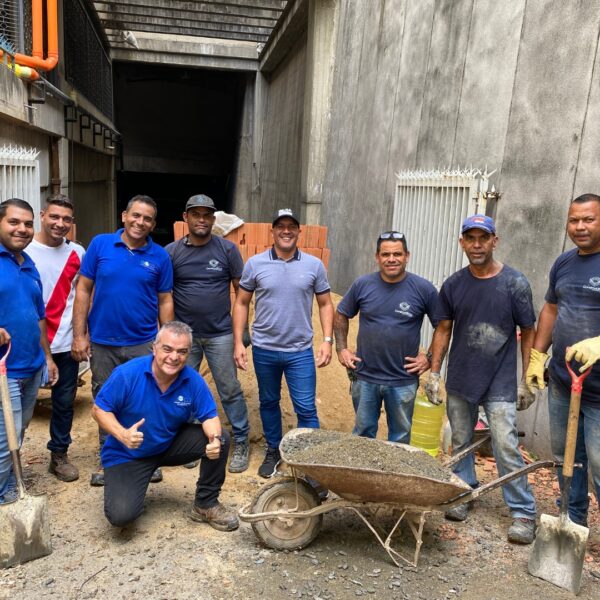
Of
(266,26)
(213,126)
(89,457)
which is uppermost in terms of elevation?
(266,26)

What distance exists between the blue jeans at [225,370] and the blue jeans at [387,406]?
1023mm

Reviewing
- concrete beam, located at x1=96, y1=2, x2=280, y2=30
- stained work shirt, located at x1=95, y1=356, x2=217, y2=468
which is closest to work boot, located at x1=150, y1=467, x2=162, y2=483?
stained work shirt, located at x1=95, y1=356, x2=217, y2=468

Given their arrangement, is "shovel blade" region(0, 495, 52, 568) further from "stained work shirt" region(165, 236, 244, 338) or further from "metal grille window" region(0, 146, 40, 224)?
"metal grille window" region(0, 146, 40, 224)

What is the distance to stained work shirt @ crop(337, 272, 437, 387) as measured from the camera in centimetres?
379

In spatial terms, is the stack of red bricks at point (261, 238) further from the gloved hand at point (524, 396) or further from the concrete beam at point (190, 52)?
the concrete beam at point (190, 52)

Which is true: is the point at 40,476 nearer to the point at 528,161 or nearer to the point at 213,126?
the point at 528,161

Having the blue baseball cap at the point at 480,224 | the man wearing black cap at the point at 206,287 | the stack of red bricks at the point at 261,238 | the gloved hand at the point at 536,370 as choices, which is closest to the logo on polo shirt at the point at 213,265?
the man wearing black cap at the point at 206,287

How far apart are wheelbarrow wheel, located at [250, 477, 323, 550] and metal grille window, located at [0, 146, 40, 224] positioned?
13.3 feet

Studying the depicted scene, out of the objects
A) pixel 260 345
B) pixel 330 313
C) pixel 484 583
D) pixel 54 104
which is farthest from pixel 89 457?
pixel 54 104

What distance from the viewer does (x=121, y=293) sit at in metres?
3.91

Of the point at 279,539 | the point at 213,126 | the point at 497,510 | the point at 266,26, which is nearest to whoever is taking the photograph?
the point at 279,539

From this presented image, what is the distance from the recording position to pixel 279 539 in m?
3.38

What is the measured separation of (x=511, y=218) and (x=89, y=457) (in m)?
4.14

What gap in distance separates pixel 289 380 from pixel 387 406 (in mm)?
780
